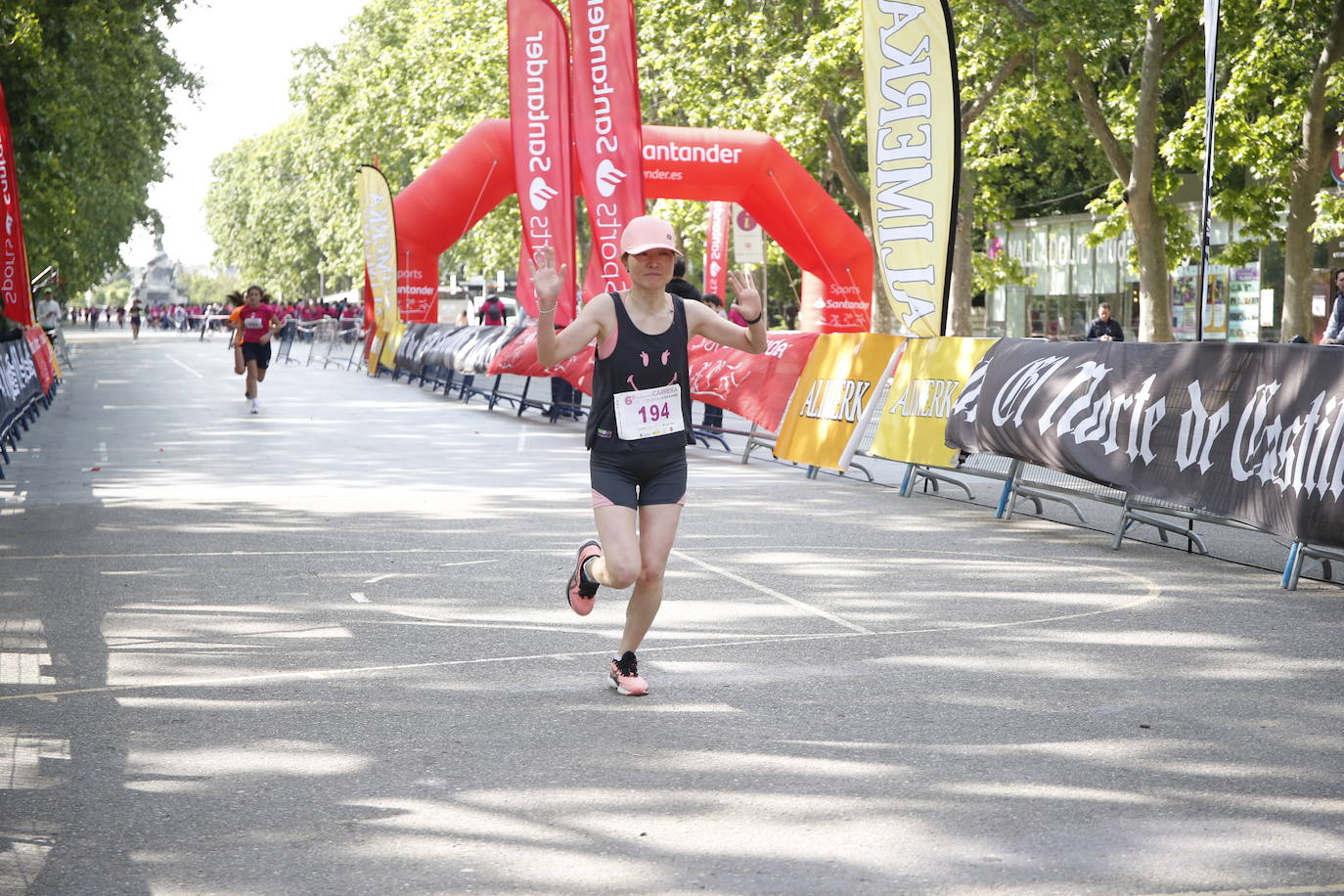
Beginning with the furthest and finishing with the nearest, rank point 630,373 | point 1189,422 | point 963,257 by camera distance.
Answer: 1. point 963,257
2. point 1189,422
3. point 630,373

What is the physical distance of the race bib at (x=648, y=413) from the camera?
666cm

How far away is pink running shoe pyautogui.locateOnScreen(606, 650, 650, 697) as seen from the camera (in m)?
6.71

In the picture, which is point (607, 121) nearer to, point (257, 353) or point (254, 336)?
point (254, 336)

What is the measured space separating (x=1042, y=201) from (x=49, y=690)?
45.4m

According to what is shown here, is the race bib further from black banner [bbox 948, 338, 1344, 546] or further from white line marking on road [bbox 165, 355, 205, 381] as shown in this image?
white line marking on road [bbox 165, 355, 205, 381]

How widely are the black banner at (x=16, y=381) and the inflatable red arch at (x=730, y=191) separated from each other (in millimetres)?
8920

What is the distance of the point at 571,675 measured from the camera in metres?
7.13

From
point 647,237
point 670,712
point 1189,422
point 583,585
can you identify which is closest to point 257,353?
point 1189,422

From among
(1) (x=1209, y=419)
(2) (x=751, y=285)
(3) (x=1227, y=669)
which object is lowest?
(3) (x=1227, y=669)

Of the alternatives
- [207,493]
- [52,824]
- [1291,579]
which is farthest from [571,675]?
[207,493]

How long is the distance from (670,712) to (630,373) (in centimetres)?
134

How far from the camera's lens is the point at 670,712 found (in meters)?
6.45

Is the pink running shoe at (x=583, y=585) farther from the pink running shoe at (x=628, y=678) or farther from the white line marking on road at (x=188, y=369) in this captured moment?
the white line marking on road at (x=188, y=369)

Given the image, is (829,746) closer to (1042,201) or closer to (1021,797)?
(1021,797)
